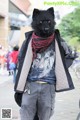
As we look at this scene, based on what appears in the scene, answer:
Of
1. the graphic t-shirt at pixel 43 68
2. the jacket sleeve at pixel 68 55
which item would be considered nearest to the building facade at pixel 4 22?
the jacket sleeve at pixel 68 55

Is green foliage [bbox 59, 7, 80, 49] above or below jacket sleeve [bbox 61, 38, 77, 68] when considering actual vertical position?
below

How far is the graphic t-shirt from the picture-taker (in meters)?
5.49

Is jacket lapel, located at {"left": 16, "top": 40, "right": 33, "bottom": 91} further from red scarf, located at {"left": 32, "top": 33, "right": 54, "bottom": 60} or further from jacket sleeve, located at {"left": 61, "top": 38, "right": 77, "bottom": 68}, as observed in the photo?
jacket sleeve, located at {"left": 61, "top": 38, "right": 77, "bottom": 68}

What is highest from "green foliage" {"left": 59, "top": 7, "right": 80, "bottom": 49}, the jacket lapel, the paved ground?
the jacket lapel

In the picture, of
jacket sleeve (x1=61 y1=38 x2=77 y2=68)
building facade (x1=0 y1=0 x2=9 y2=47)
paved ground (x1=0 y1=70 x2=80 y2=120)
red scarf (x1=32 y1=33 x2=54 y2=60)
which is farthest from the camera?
building facade (x1=0 y1=0 x2=9 y2=47)

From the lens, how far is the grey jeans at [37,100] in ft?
18.0

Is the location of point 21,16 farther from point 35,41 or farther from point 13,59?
point 35,41

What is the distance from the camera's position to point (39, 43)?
548cm

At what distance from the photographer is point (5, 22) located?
1992 inches

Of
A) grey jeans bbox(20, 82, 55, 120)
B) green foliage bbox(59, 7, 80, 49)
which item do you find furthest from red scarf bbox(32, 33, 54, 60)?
green foliage bbox(59, 7, 80, 49)

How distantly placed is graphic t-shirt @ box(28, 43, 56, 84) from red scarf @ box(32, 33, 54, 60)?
49mm

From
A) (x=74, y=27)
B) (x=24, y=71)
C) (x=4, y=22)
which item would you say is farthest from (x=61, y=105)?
(x=4, y=22)

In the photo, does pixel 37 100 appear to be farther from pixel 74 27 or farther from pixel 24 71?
pixel 74 27

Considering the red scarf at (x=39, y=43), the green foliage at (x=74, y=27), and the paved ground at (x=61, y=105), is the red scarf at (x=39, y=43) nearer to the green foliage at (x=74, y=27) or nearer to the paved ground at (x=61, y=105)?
the paved ground at (x=61, y=105)
